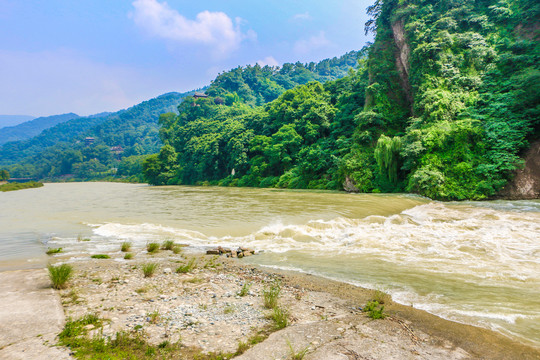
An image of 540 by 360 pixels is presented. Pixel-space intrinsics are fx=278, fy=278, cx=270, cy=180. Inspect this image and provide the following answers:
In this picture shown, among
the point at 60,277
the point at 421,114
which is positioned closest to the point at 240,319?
the point at 60,277

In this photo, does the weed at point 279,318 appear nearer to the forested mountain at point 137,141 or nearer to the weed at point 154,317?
the weed at point 154,317

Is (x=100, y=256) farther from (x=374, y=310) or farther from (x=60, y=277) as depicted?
(x=374, y=310)

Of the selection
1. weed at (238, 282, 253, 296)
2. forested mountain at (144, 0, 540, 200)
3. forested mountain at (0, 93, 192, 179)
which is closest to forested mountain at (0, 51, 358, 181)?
forested mountain at (0, 93, 192, 179)

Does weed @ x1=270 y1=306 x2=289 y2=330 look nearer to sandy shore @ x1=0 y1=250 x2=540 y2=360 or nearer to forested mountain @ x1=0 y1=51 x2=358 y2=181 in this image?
sandy shore @ x1=0 y1=250 x2=540 y2=360

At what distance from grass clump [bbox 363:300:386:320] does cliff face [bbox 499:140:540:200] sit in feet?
58.1

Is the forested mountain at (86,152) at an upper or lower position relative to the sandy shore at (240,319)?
upper

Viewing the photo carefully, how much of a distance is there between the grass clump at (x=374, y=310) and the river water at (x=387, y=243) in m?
0.60

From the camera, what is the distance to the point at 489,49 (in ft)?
75.4

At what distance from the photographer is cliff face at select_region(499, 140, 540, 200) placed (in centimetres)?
1672

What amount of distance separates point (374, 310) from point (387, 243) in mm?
5230

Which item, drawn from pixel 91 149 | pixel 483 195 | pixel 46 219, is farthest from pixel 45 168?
pixel 483 195

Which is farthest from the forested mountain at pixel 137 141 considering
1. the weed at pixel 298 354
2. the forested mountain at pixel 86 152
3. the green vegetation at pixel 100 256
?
the weed at pixel 298 354

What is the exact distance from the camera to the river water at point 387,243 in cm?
516

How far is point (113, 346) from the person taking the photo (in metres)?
3.59
